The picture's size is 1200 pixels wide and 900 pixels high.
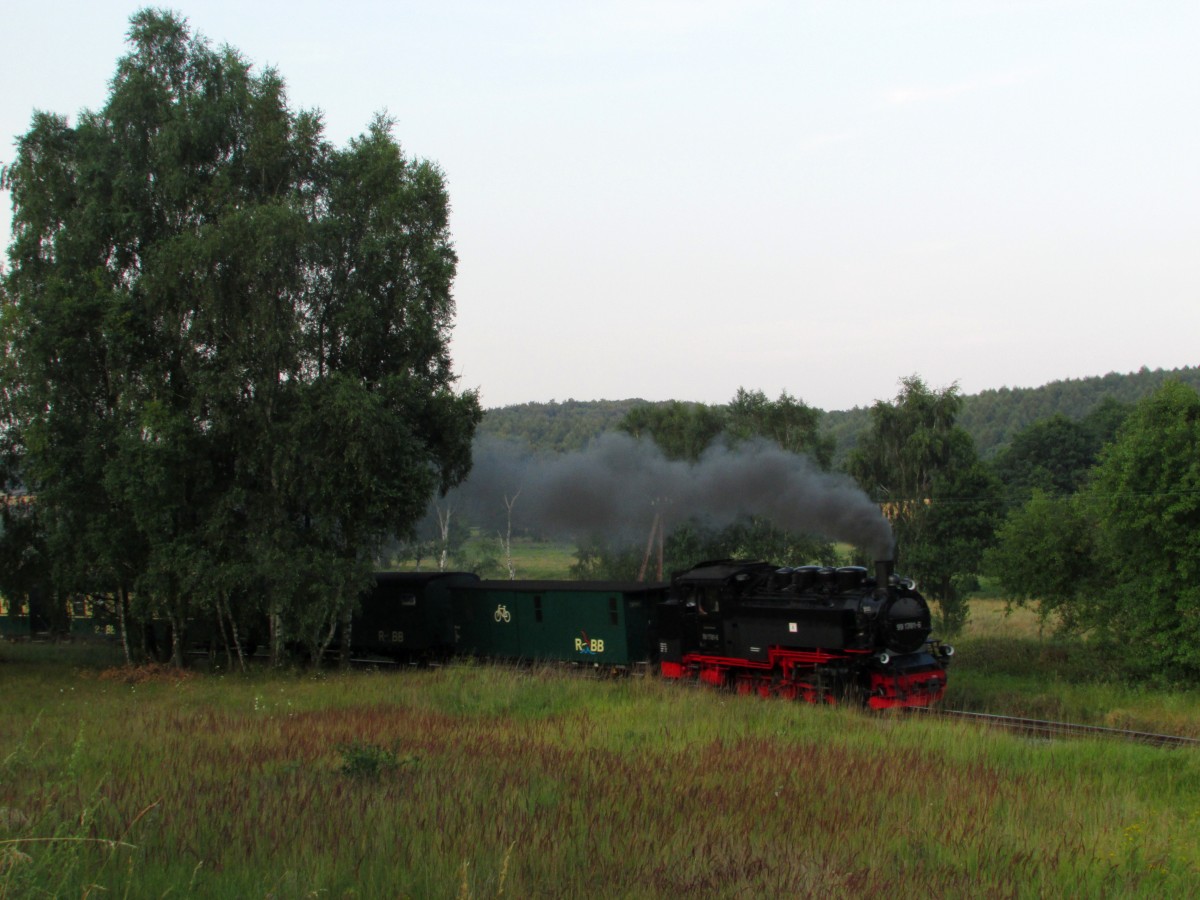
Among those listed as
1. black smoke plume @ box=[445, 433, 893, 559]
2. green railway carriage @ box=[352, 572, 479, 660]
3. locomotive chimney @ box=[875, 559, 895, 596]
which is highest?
black smoke plume @ box=[445, 433, 893, 559]

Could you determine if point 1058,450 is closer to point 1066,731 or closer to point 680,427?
point 680,427

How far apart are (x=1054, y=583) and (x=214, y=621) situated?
959 inches

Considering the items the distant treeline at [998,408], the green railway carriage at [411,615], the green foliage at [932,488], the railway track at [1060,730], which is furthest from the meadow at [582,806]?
the distant treeline at [998,408]

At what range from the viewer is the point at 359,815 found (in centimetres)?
776

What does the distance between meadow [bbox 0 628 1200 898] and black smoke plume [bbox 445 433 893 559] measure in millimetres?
7941

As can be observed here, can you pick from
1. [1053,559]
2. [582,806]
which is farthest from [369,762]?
[1053,559]

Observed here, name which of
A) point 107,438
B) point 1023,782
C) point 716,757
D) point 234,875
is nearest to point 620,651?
point 716,757

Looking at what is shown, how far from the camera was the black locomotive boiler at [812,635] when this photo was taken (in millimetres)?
18203

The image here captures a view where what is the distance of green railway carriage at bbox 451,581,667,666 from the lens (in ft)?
76.1

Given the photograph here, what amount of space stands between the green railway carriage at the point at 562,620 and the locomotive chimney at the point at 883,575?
6.32m

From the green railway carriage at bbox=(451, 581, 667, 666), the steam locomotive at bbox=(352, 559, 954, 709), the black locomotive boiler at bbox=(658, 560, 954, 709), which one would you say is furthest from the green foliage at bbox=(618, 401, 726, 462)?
the black locomotive boiler at bbox=(658, 560, 954, 709)

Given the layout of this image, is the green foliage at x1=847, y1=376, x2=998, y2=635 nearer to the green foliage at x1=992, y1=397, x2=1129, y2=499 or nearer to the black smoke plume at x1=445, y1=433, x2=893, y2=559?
the black smoke plume at x1=445, y1=433, x2=893, y2=559

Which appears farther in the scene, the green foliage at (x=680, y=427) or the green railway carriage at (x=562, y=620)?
the green foliage at (x=680, y=427)

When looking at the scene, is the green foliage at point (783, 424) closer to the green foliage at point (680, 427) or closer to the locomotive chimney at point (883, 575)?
the green foliage at point (680, 427)
